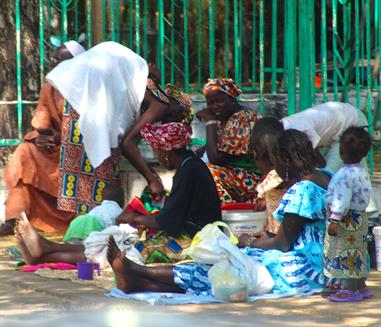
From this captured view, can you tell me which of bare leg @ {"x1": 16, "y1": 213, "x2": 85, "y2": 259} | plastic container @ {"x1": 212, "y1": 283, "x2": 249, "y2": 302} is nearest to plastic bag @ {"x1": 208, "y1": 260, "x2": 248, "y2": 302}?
plastic container @ {"x1": 212, "y1": 283, "x2": 249, "y2": 302}

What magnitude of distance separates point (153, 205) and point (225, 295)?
1785 millimetres

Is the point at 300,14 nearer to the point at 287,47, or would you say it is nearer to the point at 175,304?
the point at 287,47

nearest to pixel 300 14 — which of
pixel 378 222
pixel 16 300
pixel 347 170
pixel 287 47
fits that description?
pixel 287 47

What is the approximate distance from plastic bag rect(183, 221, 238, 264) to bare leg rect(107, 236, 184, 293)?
17 cm

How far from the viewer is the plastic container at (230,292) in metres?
6.24

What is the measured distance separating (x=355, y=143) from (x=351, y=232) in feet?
1.64

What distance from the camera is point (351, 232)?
6312 mm

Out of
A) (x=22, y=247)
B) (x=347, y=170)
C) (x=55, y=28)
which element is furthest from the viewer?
(x=55, y=28)

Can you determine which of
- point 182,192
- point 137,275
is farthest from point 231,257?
point 182,192

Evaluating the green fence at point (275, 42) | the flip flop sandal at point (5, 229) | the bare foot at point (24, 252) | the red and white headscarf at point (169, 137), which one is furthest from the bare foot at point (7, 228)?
the red and white headscarf at point (169, 137)

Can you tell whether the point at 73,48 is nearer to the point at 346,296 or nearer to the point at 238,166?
the point at 238,166

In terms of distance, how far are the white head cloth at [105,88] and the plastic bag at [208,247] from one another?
229 centimetres

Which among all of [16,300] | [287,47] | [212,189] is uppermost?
[287,47]

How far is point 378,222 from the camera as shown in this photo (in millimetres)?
7805
